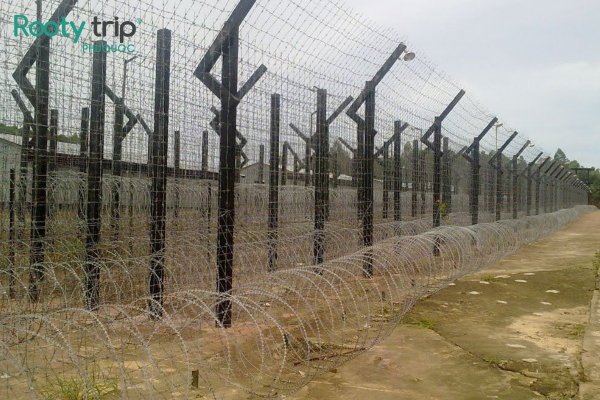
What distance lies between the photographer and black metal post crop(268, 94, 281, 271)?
6770 millimetres

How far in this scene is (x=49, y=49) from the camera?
4.92 metres

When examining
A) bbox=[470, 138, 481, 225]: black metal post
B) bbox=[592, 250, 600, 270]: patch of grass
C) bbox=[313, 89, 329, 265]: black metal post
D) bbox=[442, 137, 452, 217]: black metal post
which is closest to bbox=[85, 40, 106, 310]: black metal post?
bbox=[313, 89, 329, 265]: black metal post

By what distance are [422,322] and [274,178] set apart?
8.91ft

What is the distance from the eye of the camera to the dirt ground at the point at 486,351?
12.7 feet

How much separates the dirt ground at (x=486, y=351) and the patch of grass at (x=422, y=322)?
0.04ft

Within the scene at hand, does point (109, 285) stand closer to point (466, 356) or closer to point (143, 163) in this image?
point (143, 163)

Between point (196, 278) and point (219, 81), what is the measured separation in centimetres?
209

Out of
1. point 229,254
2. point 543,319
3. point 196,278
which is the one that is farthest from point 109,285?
point 543,319

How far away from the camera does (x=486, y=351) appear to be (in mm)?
4879

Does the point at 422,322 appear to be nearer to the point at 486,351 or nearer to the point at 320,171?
the point at 486,351

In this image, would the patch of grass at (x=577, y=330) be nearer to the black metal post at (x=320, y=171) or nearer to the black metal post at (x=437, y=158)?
the black metal post at (x=320, y=171)

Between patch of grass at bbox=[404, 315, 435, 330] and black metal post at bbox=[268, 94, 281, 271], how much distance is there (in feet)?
6.12

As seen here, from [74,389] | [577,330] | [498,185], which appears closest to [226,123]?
[74,389]

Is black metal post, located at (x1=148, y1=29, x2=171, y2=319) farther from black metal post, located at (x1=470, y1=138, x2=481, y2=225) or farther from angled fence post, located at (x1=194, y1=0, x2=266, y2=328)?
black metal post, located at (x1=470, y1=138, x2=481, y2=225)
